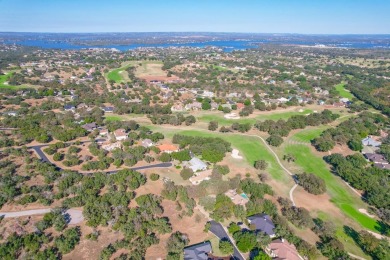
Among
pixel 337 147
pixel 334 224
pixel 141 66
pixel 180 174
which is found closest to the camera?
pixel 334 224

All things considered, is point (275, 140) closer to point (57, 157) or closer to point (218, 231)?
point (218, 231)

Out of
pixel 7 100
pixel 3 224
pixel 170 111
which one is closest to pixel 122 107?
pixel 170 111

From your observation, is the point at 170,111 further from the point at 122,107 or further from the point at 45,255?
the point at 45,255

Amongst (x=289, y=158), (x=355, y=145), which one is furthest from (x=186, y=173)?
(x=355, y=145)

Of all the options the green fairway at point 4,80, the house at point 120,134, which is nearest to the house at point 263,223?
the house at point 120,134

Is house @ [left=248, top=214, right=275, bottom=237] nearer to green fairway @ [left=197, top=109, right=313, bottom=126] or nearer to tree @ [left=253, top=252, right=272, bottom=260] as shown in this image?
tree @ [left=253, top=252, right=272, bottom=260]

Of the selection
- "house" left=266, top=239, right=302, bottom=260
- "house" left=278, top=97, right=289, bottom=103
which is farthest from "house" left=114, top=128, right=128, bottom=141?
"house" left=278, top=97, right=289, bottom=103
